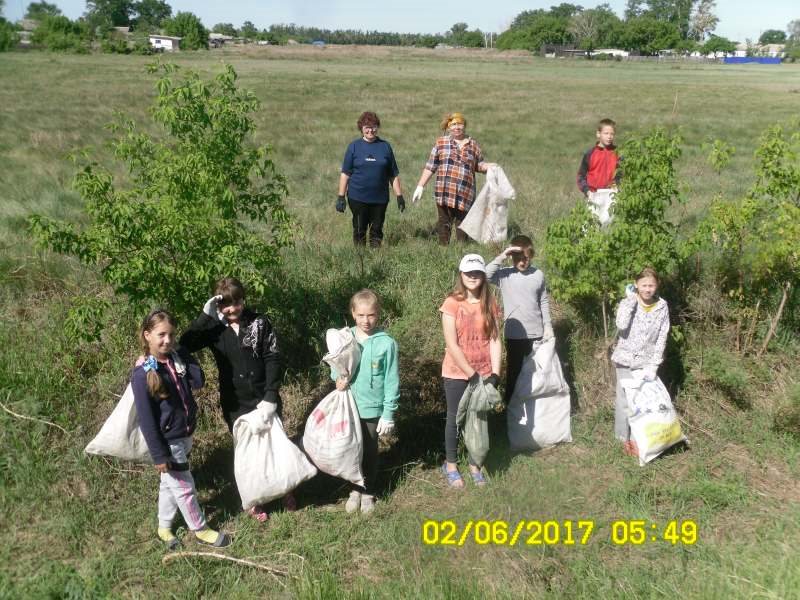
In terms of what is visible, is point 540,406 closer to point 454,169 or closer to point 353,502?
point 353,502

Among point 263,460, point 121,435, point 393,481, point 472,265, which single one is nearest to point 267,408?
point 263,460

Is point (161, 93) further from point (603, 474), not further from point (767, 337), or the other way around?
point (767, 337)

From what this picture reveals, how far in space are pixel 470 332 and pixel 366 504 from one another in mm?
1372

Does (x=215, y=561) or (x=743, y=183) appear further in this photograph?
(x=743, y=183)

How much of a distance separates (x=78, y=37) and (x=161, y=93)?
82.9 meters

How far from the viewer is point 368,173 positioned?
23.5 feet

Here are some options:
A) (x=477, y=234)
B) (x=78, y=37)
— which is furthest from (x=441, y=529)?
(x=78, y=37)

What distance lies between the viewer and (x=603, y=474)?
200 inches

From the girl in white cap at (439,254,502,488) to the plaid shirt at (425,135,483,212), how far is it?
10.2 feet

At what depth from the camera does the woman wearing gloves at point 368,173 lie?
A: 714 cm

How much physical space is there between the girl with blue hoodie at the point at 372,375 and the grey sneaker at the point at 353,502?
42 centimetres

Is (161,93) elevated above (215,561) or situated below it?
above

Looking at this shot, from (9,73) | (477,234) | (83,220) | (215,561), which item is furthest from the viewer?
(9,73)
